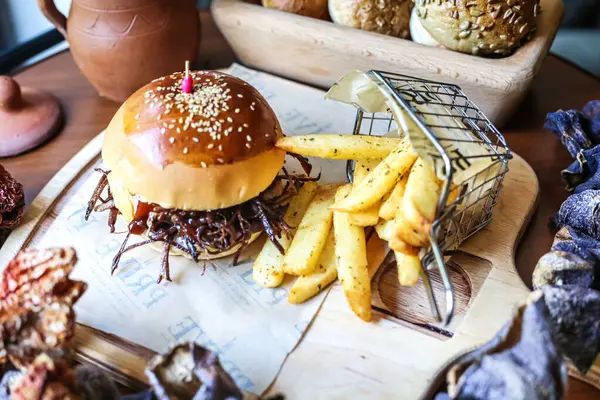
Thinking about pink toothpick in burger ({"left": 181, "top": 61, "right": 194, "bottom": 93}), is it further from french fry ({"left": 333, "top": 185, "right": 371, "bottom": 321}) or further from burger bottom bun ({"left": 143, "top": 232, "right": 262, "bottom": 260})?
french fry ({"left": 333, "top": 185, "right": 371, "bottom": 321})

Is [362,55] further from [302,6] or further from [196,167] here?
[196,167]

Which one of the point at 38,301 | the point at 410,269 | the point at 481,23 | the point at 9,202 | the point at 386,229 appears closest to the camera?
the point at 38,301

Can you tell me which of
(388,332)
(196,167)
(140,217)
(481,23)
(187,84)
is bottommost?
(388,332)

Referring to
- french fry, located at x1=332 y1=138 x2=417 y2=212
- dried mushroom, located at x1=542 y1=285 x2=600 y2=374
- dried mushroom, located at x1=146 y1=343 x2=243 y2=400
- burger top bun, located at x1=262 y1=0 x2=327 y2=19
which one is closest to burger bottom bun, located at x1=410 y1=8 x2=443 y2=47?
burger top bun, located at x1=262 y1=0 x2=327 y2=19

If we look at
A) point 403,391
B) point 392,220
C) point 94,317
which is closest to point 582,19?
point 392,220

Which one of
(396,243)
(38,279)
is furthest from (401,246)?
(38,279)

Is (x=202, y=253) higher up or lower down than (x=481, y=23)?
lower down
